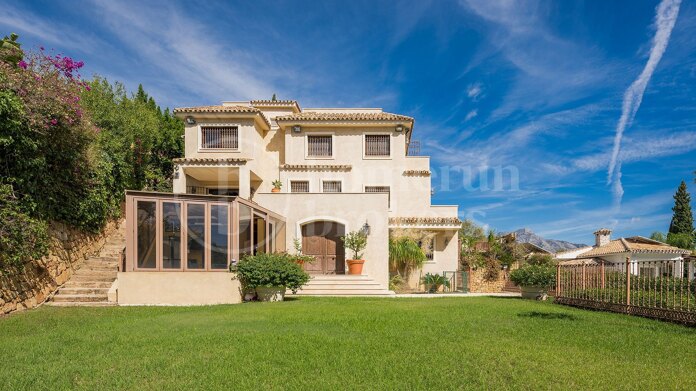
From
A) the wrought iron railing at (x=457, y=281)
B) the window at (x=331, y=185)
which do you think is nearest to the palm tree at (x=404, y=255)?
the wrought iron railing at (x=457, y=281)

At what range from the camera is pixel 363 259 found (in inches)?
663

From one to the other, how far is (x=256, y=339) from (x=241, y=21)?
15.3 metres

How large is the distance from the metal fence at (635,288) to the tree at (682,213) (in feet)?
118

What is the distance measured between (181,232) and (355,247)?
23.3 ft

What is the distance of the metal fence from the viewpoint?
955 centimetres

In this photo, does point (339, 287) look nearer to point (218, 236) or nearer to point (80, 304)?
point (218, 236)

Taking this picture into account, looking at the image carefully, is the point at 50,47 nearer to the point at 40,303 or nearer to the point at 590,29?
the point at 40,303

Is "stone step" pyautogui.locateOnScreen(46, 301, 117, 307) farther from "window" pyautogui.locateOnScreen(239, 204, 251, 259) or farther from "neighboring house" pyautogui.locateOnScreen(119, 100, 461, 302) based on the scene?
"window" pyautogui.locateOnScreen(239, 204, 251, 259)

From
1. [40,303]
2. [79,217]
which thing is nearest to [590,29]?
[79,217]

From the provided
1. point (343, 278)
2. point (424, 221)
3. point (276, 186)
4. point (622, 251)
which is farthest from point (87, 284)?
point (622, 251)

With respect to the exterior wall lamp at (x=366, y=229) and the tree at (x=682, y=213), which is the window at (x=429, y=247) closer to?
the exterior wall lamp at (x=366, y=229)

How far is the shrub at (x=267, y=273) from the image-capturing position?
1220cm

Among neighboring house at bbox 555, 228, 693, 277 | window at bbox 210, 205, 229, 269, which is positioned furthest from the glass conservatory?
neighboring house at bbox 555, 228, 693, 277

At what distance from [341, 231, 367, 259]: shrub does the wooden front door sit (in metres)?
0.73
